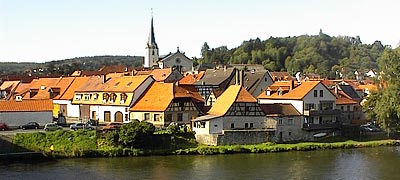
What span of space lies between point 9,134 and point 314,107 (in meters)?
24.2

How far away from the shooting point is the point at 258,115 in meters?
43.7

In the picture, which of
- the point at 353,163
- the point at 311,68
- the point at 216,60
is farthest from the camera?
the point at 216,60

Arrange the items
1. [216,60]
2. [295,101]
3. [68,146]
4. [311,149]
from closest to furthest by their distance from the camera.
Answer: [68,146] → [311,149] → [295,101] → [216,60]

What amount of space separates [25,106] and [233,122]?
17.0m

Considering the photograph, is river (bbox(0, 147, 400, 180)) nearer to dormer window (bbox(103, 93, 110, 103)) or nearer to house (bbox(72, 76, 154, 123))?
house (bbox(72, 76, 154, 123))

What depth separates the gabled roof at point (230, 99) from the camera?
43.0m

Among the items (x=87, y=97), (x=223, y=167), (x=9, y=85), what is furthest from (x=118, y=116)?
(x=9, y=85)

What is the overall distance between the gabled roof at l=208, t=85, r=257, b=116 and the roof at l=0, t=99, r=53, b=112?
1367cm

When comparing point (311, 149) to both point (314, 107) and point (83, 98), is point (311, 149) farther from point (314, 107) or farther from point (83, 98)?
point (83, 98)

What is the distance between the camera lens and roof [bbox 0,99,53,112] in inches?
1767

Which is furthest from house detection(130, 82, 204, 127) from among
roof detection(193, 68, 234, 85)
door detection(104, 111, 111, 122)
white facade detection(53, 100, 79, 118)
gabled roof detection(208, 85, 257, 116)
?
roof detection(193, 68, 234, 85)

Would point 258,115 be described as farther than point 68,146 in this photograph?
Yes

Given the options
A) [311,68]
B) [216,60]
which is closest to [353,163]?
[311,68]

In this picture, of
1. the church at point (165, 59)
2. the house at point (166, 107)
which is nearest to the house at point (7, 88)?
the church at point (165, 59)
